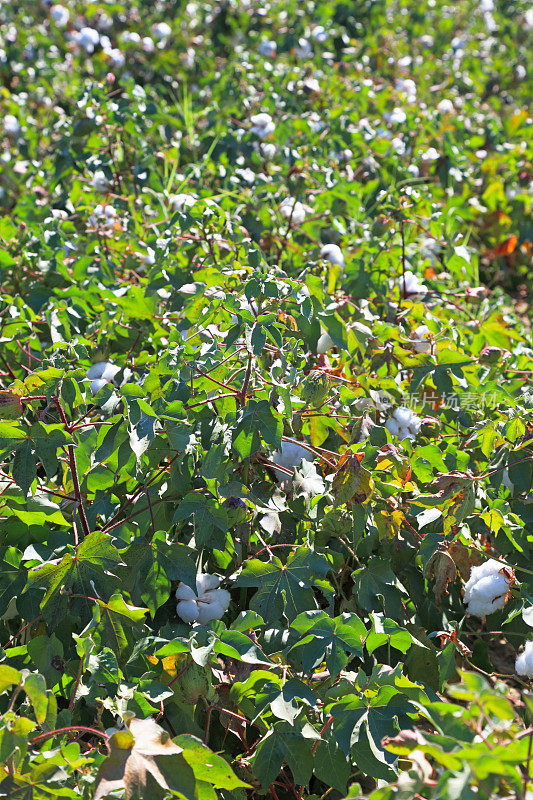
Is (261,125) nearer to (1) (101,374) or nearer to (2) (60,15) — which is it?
(1) (101,374)

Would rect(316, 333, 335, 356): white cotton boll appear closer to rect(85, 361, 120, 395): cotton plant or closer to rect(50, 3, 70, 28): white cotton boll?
rect(85, 361, 120, 395): cotton plant

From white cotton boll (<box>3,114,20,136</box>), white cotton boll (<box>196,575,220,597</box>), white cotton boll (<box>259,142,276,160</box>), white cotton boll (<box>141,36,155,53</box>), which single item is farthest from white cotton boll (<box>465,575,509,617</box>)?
white cotton boll (<box>141,36,155,53</box>)

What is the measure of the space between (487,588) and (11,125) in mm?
3256

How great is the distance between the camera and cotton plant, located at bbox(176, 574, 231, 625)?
1573 mm

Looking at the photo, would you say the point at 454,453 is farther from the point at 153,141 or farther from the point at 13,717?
the point at 153,141

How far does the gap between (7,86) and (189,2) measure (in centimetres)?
166

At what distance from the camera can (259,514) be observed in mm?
1780

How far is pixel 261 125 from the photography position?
3457 millimetres

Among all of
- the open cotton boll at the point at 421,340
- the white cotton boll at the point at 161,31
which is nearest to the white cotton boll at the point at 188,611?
the open cotton boll at the point at 421,340

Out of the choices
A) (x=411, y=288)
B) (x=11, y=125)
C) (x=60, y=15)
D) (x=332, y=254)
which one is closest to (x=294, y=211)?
(x=332, y=254)

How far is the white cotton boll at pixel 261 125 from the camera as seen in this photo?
3.40 metres

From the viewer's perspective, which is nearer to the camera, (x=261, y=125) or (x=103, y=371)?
(x=103, y=371)

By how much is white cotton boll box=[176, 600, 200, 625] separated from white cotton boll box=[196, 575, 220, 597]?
0.12 ft

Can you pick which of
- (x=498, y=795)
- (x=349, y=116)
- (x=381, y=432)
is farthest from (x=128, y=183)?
(x=498, y=795)
